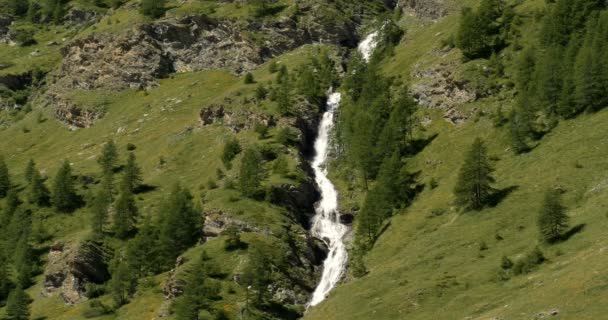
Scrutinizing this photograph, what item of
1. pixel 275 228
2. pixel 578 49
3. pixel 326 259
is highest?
pixel 578 49

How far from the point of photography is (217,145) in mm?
165750

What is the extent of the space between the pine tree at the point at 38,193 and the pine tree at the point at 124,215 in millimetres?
27362

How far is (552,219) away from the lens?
8925 cm

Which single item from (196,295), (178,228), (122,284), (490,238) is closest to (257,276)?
(196,295)

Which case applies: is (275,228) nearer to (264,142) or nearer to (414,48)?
(264,142)

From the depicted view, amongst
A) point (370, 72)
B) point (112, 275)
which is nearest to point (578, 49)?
point (370, 72)

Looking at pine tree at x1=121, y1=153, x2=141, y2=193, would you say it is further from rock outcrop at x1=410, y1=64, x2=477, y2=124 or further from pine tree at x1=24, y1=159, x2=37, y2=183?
rock outcrop at x1=410, y1=64, x2=477, y2=124

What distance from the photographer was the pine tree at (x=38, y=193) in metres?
162

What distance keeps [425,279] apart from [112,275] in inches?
Result: 2404

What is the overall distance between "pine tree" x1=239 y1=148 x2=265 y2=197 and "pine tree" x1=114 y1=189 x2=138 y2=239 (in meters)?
22.0

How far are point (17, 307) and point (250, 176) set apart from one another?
153 feet

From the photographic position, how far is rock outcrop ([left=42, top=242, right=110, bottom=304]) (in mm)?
131625

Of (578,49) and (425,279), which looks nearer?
(425,279)

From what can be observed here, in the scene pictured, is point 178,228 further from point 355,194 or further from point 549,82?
point 549,82
